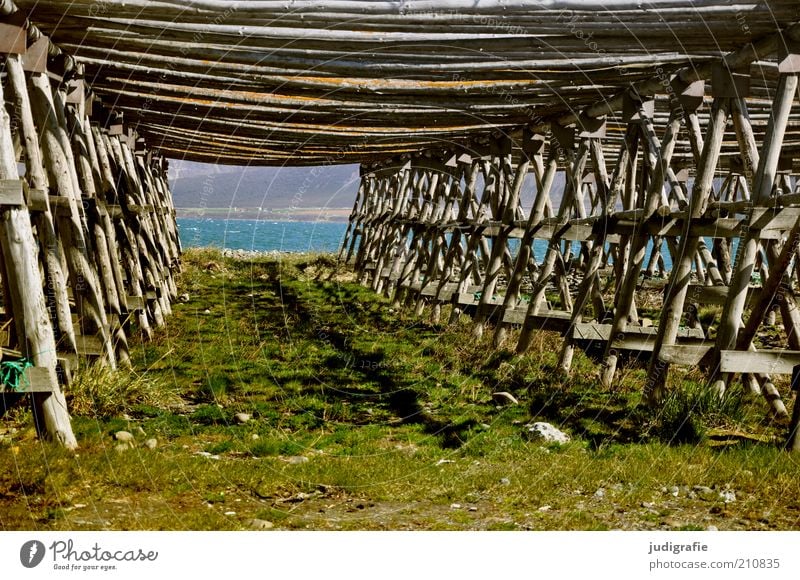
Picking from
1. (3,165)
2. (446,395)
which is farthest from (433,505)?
(3,165)

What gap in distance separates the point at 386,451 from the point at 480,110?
393cm

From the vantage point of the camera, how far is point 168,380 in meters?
8.09

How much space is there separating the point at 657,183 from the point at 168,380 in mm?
5025

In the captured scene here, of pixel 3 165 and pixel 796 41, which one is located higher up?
pixel 796 41

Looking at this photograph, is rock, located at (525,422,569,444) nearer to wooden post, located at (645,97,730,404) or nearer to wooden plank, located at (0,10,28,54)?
wooden post, located at (645,97,730,404)

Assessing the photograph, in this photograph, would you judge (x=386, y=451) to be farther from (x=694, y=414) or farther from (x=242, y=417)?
(x=694, y=414)

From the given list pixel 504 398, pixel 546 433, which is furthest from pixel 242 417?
pixel 546 433

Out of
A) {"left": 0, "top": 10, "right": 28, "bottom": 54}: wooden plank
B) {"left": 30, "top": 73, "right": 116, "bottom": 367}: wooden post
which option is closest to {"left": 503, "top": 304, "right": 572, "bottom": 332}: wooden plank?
{"left": 30, "top": 73, "right": 116, "bottom": 367}: wooden post

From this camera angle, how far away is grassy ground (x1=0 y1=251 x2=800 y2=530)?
190 inches

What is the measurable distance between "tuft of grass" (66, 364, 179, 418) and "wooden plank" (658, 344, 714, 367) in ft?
13.9

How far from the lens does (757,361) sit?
6152 mm

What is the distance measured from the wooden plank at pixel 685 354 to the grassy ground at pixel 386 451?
293 mm
